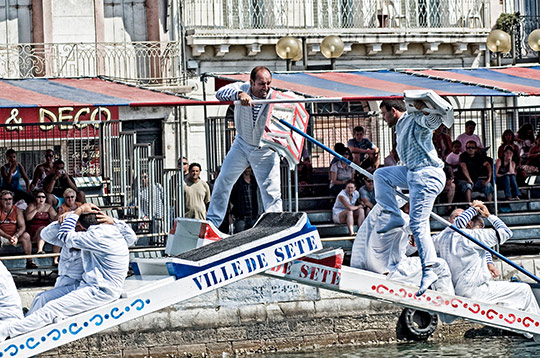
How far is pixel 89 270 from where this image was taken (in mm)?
13461

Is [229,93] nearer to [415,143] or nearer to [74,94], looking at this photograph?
[415,143]

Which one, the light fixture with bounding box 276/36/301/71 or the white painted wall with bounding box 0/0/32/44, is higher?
the white painted wall with bounding box 0/0/32/44

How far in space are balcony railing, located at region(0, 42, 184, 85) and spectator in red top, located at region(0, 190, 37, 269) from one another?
9.68m

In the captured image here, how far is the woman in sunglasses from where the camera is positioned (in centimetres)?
1830

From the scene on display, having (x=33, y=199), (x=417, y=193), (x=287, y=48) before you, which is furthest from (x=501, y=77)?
(x=417, y=193)

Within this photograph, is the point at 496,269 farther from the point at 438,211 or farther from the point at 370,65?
the point at 370,65

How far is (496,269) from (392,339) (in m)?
1.79

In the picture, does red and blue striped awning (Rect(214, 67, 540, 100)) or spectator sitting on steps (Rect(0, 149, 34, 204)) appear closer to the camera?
spectator sitting on steps (Rect(0, 149, 34, 204))

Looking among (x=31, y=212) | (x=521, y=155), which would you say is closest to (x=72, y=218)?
(x=31, y=212)

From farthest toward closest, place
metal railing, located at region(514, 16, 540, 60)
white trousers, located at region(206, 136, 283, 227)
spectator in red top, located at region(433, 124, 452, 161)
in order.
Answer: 1. metal railing, located at region(514, 16, 540, 60)
2. spectator in red top, located at region(433, 124, 452, 161)
3. white trousers, located at region(206, 136, 283, 227)

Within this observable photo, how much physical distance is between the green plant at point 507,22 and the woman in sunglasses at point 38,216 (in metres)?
16.6

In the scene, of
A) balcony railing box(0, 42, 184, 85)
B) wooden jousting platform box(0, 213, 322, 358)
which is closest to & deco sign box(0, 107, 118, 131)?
balcony railing box(0, 42, 184, 85)

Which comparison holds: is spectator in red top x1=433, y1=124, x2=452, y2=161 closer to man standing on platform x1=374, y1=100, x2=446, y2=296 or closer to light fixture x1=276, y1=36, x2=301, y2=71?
light fixture x1=276, y1=36, x2=301, y2=71

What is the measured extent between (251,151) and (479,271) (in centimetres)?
376
